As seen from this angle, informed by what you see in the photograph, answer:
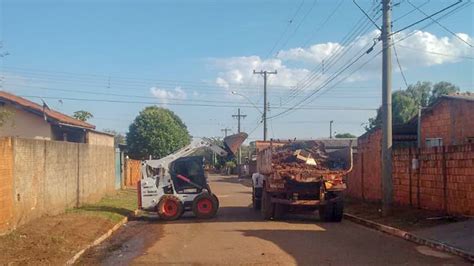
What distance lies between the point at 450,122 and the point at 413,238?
791 cm

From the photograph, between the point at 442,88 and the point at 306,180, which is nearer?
the point at 306,180

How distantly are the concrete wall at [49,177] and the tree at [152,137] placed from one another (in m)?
28.8

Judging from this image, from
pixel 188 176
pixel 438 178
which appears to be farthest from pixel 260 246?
pixel 188 176

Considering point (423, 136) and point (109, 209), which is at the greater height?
point (423, 136)

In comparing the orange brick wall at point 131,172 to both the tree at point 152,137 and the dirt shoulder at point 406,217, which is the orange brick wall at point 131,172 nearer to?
the tree at point 152,137

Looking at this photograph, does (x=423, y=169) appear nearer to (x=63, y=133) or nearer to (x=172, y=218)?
(x=172, y=218)

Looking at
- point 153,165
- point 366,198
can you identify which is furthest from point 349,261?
point 366,198

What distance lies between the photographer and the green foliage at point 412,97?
4494 centimetres

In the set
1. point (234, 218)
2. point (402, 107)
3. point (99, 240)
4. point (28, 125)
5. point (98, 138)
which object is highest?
point (402, 107)

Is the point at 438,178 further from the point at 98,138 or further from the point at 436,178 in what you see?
the point at 98,138

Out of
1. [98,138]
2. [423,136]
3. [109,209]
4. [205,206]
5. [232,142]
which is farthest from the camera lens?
[98,138]

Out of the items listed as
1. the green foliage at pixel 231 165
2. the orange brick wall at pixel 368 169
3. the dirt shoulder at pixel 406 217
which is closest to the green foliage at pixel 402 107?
the orange brick wall at pixel 368 169

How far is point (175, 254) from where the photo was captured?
40.5 ft

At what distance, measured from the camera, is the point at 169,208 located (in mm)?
21047
